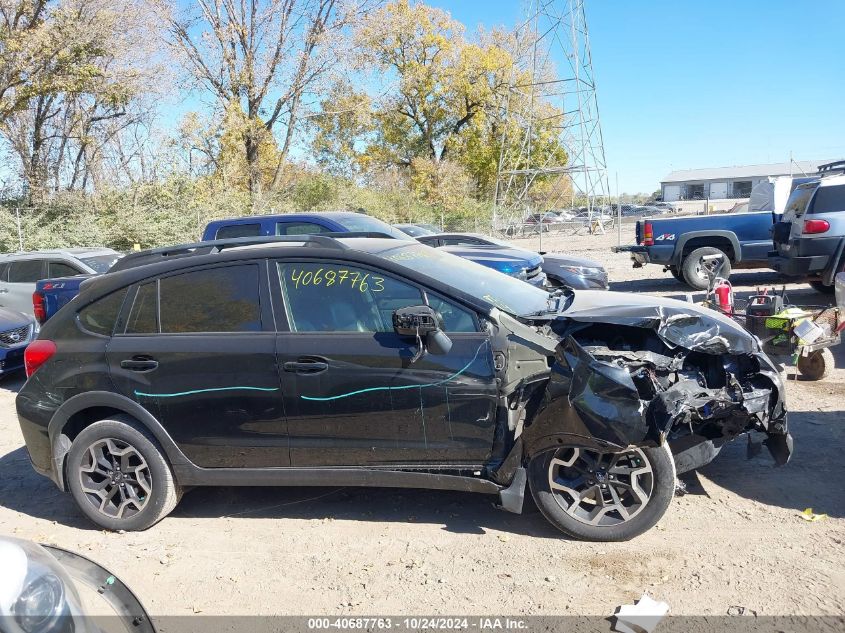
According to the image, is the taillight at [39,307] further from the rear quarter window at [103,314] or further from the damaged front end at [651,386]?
the damaged front end at [651,386]

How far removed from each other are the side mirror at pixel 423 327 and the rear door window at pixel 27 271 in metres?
9.39

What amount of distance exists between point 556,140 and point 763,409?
4296 centimetres

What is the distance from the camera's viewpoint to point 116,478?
172 inches

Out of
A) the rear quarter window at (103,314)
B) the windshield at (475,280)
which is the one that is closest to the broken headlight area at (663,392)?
the windshield at (475,280)

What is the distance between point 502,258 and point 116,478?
630 centimetres

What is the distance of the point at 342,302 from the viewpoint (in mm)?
→ 4129

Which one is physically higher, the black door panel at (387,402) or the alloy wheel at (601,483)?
the black door panel at (387,402)

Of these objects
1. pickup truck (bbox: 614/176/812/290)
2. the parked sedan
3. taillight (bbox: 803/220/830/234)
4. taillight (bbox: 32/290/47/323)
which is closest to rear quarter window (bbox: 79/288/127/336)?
taillight (bbox: 32/290/47/323)

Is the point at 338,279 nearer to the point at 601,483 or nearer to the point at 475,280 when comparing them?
the point at 475,280

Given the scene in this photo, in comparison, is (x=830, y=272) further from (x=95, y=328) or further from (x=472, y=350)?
(x=95, y=328)

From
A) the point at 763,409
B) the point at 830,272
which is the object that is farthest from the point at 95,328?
the point at 830,272

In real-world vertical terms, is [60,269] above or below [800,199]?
below

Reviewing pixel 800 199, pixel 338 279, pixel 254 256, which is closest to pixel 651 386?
pixel 338 279

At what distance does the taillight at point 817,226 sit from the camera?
33.7ft
